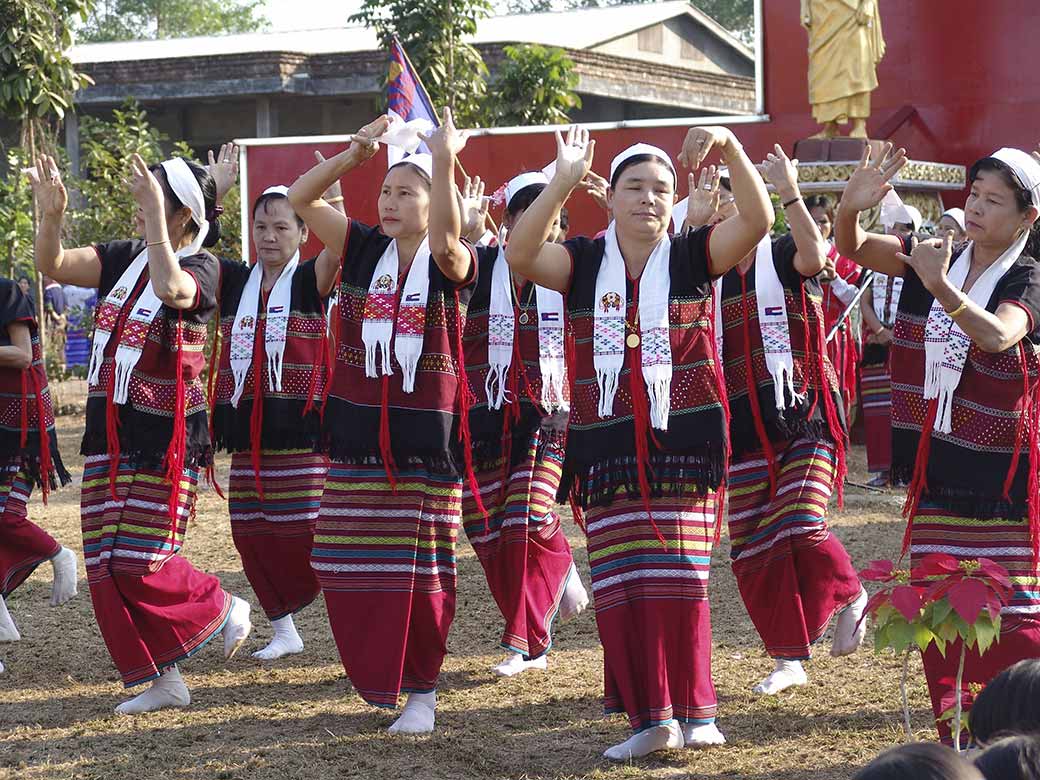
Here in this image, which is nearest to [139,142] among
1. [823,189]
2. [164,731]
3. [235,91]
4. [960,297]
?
[235,91]

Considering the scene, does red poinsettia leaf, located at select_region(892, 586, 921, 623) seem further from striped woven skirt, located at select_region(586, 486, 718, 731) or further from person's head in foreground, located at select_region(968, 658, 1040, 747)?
person's head in foreground, located at select_region(968, 658, 1040, 747)

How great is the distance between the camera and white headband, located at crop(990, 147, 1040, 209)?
4.28m

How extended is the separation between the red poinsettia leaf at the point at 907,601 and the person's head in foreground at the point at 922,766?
175 centimetres

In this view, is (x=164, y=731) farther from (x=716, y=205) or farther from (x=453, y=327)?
(x=716, y=205)

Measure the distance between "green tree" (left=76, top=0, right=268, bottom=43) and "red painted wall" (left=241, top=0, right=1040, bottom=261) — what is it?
36470 millimetres

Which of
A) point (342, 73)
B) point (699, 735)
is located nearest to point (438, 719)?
point (699, 735)

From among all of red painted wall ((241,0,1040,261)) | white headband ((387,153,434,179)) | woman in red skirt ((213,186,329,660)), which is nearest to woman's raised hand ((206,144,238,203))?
woman in red skirt ((213,186,329,660))

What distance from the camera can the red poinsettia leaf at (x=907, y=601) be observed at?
3.57m

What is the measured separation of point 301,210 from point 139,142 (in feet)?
37.6

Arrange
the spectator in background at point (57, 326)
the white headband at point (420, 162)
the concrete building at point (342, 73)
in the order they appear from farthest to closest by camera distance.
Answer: the concrete building at point (342, 73) → the spectator in background at point (57, 326) → the white headband at point (420, 162)

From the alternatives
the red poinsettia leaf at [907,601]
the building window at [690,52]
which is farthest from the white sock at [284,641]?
the building window at [690,52]

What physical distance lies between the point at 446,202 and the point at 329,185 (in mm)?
518

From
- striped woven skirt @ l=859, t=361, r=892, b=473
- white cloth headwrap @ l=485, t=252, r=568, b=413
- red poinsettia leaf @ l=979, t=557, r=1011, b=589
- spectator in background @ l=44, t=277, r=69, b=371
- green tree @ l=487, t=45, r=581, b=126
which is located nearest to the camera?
red poinsettia leaf @ l=979, t=557, r=1011, b=589

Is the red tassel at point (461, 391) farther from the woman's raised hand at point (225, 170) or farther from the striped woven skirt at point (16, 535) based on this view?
the striped woven skirt at point (16, 535)
